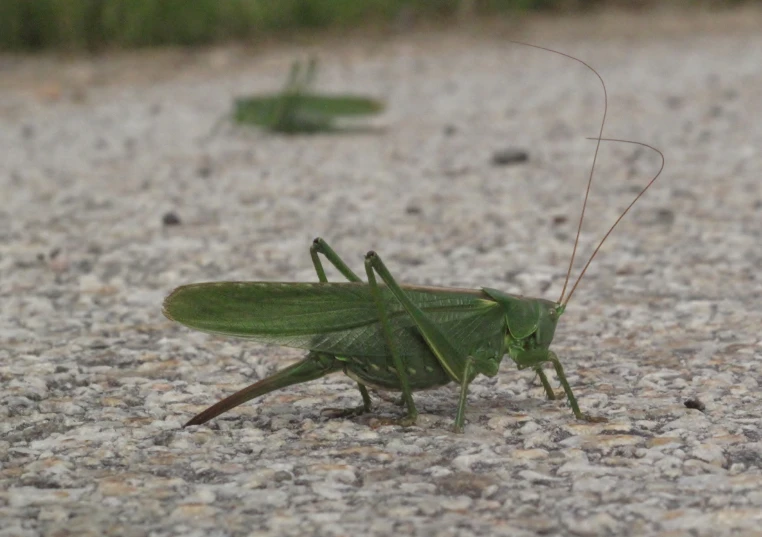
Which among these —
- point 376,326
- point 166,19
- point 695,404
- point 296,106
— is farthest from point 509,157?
point 166,19

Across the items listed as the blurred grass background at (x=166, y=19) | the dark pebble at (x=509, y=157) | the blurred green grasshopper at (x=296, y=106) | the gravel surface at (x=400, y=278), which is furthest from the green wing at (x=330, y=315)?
the blurred grass background at (x=166, y=19)

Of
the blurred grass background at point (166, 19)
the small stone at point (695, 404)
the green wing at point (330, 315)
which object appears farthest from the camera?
the blurred grass background at point (166, 19)

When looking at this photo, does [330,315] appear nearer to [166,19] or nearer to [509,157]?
[509,157]

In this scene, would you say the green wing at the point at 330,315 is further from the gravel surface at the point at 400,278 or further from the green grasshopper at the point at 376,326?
the gravel surface at the point at 400,278

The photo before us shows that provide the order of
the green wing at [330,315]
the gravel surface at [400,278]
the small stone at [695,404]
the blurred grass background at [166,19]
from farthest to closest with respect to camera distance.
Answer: the blurred grass background at [166,19] < the small stone at [695,404] < the green wing at [330,315] < the gravel surface at [400,278]

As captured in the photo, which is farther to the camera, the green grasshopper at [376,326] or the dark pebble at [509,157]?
the dark pebble at [509,157]

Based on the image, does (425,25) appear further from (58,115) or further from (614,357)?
(614,357)
